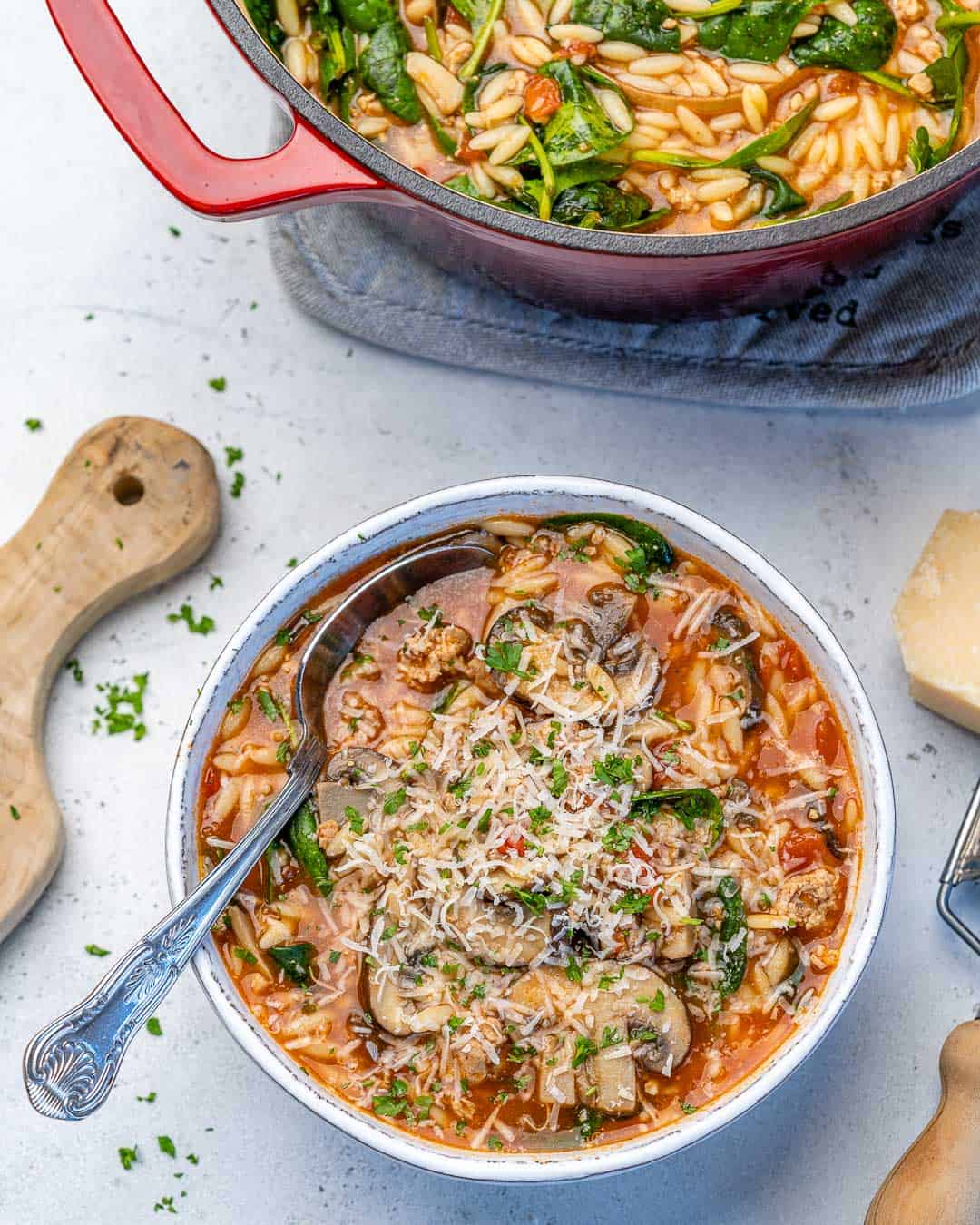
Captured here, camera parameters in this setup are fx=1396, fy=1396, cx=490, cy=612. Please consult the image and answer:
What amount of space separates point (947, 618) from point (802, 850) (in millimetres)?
734

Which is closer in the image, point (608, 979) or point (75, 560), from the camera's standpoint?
point (608, 979)

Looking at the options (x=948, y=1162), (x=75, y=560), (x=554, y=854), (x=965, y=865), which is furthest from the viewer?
(x=75, y=560)

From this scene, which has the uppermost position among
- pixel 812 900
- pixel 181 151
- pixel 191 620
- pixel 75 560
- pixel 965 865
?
pixel 181 151

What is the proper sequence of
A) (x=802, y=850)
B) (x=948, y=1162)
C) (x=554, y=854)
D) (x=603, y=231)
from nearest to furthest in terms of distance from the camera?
(x=603, y=231) < (x=554, y=854) < (x=802, y=850) < (x=948, y=1162)

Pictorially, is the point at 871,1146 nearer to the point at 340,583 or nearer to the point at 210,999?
the point at 210,999

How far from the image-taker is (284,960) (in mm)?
2812

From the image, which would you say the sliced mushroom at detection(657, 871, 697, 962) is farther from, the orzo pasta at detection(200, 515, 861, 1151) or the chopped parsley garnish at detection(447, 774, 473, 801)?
the chopped parsley garnish at detection(447, 774, 473, 801)

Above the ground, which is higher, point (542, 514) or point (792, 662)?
point (542, 514)

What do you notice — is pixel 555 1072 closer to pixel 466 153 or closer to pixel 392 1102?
pixel 392 1102

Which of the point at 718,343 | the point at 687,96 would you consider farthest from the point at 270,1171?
the point at 687,96

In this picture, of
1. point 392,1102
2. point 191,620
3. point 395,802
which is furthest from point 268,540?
point 392,1102

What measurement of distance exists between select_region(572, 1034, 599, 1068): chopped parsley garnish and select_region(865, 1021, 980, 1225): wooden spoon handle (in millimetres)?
783

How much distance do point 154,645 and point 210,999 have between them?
97cm

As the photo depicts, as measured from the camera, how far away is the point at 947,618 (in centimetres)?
321
